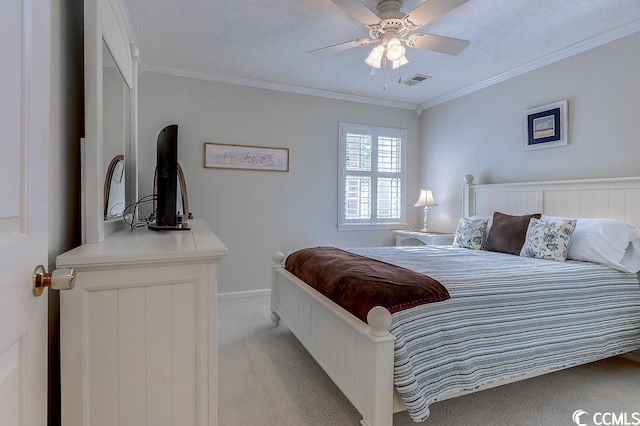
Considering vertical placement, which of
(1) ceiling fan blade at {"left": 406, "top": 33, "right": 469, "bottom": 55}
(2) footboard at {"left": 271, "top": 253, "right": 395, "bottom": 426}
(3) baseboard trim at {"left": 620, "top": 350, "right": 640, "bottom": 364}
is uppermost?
(1) ceiling fan blade at {"left": 406, "top": 33, "right": 469, "bottom": 55}

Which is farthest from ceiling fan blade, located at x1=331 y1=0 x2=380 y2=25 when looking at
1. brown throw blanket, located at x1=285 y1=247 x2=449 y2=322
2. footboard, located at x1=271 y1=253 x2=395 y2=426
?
footboard, located at x1=271 y1=253 x2=395 y2=426

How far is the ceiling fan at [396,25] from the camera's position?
2.03m

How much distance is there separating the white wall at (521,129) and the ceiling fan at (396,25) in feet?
4.76

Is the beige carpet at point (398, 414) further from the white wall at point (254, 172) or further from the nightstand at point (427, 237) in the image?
the nightstand at point (427, 237)

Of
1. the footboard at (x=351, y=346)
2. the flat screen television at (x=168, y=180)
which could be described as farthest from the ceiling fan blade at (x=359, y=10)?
the footboard at (x=351, y=346)

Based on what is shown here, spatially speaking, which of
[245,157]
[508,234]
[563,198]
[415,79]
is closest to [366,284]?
[508,234]

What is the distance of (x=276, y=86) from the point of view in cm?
407

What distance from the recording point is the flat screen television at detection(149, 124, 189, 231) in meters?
1.64

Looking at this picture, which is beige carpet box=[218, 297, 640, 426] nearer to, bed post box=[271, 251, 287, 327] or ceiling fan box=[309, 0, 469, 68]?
bed post box=[271, 251, 287, 327]

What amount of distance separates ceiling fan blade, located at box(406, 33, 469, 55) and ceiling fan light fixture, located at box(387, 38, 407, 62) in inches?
4.3

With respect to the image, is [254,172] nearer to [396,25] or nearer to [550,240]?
[396,25]

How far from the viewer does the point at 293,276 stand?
2.76 meters

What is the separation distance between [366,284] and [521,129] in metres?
2.84

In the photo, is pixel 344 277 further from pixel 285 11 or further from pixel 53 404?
pixel 285 11
